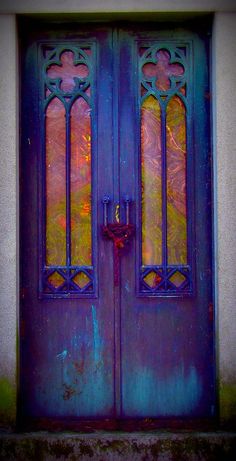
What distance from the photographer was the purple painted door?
3887 millimetres

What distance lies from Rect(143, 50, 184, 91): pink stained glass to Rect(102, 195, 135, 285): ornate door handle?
35.3 inches

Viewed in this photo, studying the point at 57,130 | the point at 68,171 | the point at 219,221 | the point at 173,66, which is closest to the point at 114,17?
the point at 173,66

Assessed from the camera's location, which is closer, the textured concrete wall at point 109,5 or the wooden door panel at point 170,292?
the textured concrete wall at point 109,5

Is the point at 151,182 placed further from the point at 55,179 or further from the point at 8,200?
the point at 8,200

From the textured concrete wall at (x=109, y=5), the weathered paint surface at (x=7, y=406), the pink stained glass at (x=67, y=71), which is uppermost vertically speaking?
the textured concrete wall at (x=109, y=5)

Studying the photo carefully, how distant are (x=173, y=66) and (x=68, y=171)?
111 centimetres

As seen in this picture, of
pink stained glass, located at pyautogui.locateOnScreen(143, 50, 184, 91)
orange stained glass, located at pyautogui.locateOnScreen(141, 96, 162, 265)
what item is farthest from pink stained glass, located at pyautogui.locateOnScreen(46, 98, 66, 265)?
pink stained glass, located at pyautogui.locateOnScreen(143, 50, 184, 91)

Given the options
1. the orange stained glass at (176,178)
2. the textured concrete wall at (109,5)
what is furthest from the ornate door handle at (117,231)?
the textured concrete wall at (109,5)

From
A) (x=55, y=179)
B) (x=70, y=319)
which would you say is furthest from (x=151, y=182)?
(x=70, y=319)

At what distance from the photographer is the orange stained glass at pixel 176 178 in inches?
154

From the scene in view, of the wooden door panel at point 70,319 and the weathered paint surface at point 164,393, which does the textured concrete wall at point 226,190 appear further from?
the wooden door panel at point 70,319

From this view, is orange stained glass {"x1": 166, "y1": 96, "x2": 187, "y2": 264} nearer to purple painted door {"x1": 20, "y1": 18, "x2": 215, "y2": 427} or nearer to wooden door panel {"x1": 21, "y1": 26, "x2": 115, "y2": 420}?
purple painted door {"x1": 20, "y1": 18, "x2": 215, "y2": 427}

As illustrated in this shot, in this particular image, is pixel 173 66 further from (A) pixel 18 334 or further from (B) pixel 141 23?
(A) pixel 18 334

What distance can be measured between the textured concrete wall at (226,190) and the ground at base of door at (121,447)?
0.25 meters
